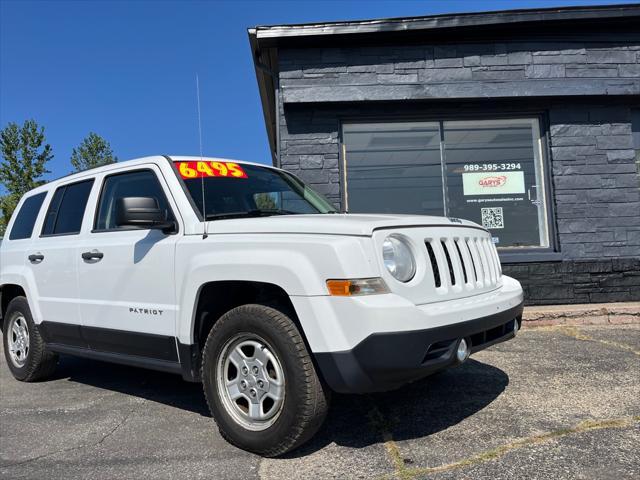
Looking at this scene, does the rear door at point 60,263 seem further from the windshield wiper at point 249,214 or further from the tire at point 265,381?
the tire at point 265,381

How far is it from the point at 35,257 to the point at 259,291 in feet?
8.44

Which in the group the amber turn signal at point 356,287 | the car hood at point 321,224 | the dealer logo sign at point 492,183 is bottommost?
the amber turn signal at point 356,287

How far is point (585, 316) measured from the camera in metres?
6.16

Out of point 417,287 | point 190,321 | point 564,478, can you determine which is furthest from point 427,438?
point 190,321

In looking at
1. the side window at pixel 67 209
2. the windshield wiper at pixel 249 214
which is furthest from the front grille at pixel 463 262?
the side window at pixel 67 209

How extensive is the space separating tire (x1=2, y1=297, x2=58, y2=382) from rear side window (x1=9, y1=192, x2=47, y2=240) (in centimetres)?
66

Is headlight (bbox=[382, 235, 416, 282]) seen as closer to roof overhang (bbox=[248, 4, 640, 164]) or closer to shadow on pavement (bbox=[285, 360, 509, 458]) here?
shadow on pavement (bbox=[285, 360, 509, 458])

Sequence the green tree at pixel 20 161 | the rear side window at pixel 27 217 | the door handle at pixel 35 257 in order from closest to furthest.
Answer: the door handle at pixel 35 257, the rear side window at pixel 27 217, the green tree at pixel 20 161

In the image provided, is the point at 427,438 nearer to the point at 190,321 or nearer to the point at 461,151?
the point at 190,321

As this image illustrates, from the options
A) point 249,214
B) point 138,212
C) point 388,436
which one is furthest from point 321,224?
point 388,436

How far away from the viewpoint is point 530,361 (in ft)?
15.0

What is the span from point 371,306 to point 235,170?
1.93 meters

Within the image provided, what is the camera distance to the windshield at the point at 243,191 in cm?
337

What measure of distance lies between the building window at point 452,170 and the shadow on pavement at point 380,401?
3.08 meters
